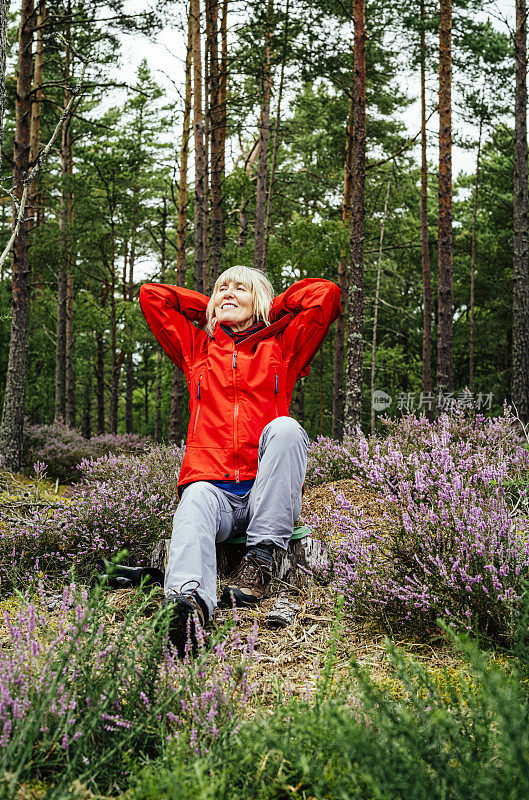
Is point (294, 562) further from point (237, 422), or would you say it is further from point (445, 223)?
point (445, 223)

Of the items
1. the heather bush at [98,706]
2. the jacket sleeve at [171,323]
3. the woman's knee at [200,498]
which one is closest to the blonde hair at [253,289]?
the jacket sleeve at [171,323]

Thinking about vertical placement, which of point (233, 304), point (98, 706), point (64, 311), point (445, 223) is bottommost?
point (98, 706)

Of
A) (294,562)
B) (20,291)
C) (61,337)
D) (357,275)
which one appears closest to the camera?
(294,562)

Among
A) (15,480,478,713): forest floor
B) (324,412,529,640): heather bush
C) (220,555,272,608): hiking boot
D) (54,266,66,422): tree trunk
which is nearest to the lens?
(15,480,478,713): forest floor

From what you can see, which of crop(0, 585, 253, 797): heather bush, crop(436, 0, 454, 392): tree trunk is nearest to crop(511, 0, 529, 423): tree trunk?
crop(436, 0, 454, 392): tree trunk

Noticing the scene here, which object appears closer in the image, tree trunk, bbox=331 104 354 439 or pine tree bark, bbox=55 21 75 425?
pine tree bark, bbox=55 21 75 425

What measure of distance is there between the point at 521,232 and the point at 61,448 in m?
10.3

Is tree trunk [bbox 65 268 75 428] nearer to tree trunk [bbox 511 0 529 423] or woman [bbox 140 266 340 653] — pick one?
tree trunk [bbox 511 0 529 423]

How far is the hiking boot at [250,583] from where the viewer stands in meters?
2.87

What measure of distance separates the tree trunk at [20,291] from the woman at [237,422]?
19.7 feet

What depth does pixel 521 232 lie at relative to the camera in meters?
12.5

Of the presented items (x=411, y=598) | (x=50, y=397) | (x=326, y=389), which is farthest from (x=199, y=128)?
(x=326, y=389)

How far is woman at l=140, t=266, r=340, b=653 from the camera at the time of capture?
2791 mm

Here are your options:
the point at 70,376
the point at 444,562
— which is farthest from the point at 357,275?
the point at 70,376
